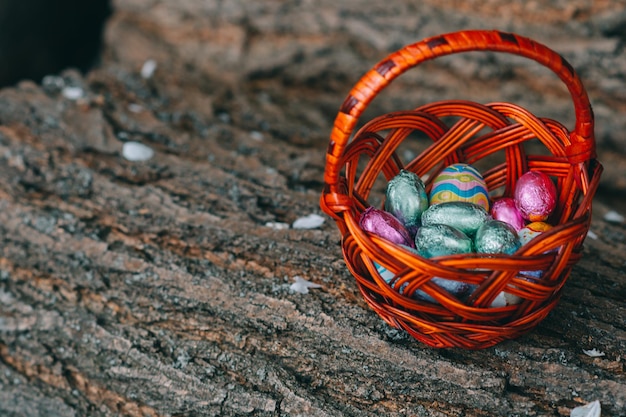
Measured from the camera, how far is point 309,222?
2197mm

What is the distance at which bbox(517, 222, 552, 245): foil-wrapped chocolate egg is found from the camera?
166 cm

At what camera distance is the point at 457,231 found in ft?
5.32

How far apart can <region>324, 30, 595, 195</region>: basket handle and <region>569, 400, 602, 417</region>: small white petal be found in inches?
31.1

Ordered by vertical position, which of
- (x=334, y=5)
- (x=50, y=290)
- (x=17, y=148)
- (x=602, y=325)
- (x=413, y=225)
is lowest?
(x=50, y=290)

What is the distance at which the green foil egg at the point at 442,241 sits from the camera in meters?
1.58

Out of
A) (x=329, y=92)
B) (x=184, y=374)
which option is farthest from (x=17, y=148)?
(x=329, y=92)

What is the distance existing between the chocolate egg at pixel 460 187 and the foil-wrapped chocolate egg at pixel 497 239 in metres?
0.18

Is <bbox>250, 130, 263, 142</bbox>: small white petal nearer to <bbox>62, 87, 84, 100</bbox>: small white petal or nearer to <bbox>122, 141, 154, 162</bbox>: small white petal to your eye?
<bbox>122, 141, 154, 162</bbox>: small white petal

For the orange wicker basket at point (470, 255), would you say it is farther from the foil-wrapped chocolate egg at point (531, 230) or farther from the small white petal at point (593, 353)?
the small white petal at point (593, 353)

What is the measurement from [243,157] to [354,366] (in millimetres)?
1219

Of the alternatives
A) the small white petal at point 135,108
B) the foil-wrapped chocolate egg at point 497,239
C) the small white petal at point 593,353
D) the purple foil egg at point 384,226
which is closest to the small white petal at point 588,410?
Answer: the small white petal at point 593,353

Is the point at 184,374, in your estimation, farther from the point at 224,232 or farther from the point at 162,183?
the point at 162,183

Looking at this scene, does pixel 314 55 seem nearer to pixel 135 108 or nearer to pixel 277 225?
pixel 135 108

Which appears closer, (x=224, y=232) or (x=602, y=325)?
(x=602, y=325)
